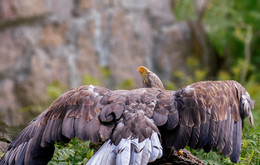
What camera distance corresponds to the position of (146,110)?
4.47 m

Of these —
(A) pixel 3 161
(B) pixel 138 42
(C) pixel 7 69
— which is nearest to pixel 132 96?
(A) pixel 3 161

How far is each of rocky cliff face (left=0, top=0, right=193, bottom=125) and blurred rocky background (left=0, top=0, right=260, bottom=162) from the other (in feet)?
0.07

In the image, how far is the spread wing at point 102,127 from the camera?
414 centimetres

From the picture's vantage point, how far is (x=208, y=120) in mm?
4477

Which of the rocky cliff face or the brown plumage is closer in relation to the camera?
the brown plumage

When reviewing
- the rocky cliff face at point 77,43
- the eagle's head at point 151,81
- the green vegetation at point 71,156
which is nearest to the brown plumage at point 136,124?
the green vegetation at point 71,156

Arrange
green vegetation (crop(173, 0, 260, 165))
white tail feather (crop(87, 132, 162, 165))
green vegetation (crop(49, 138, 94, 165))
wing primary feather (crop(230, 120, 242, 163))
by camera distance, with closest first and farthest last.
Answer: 1. white tail feather (crop(87, 132, 162, 165))
2. wing primary feather (crop(230, 120, 242, 163))
3. green vegetation (crop(49, 138, 94, 165))
4. green vegetation (crop(173, 0, 260, 165))

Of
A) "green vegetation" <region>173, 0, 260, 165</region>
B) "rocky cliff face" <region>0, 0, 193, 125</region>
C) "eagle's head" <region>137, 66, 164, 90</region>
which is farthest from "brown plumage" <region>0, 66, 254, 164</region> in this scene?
"green vegetation" <region>173, 0, 260, 165</region>

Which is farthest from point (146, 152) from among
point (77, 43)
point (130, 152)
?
point (77, 43)

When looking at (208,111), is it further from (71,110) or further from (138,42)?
(138,42)

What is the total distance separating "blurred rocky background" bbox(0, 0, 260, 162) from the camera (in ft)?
33.6

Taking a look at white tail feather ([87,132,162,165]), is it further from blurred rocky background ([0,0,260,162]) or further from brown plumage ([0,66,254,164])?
blurred rocky background ([0,0,260,162])

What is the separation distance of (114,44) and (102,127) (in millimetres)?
7200

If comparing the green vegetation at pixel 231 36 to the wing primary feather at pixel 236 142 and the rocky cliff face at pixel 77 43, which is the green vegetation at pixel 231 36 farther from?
the wing primary feather at pixel 236 142
